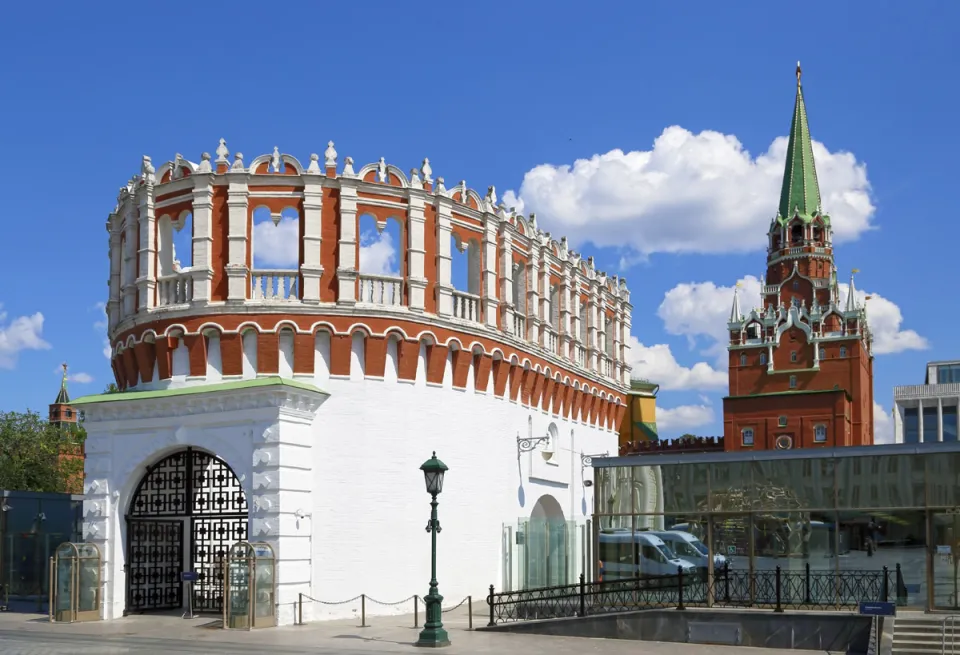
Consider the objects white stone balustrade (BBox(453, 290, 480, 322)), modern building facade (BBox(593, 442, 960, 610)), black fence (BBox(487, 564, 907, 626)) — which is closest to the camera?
modern building facade (BBox(593, 442, 960, 610))

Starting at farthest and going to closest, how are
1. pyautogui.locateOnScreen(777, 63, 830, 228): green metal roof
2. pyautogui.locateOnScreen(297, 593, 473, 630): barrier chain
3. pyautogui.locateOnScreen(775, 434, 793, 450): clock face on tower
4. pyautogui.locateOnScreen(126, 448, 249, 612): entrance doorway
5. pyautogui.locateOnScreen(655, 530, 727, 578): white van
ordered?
pyautogui.locateOnScreen(777, 63, 830, 228): green metal roof, pyautogui.locateOnScreen(775, 434, 793, 450): clock face on tower, pyautogui.locateOnScreen(126, 448, 249, 612): entrance doorway, pyautogui.locateOnScreen(655, 530, 727, 578): white van, pyautogui.locateOnScreen(297, 593, 473, 630): barrier chain

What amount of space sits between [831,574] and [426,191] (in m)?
16.3

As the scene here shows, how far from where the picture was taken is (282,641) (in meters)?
24.8

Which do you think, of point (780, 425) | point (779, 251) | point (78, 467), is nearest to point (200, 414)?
point (78, 467)

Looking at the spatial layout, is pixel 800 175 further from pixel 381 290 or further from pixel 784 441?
pixel 381 290

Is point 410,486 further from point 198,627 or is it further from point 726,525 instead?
point 726,525

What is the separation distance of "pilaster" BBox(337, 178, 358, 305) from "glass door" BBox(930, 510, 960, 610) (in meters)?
17.0

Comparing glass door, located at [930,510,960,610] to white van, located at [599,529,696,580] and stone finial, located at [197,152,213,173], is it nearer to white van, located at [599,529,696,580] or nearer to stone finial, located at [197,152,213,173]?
white van, located at [599,529,696,580]

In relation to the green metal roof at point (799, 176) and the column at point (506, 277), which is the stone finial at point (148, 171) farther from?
the green metal roof at point (799, 176)

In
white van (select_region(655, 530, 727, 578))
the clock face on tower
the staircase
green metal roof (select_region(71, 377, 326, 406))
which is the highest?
green metal roof (select_region(71, 377, 326, 406))

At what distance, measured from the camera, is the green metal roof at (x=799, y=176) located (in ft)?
349

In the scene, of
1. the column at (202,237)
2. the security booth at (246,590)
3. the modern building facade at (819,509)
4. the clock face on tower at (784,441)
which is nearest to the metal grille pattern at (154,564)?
the security booth at (246,590)

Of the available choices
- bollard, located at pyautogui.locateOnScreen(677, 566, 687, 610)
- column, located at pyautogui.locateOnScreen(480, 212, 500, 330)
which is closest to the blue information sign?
bollard, located at pyautogui.locateOnScreen(677, 566, 687, 610)

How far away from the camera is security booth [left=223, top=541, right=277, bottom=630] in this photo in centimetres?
2758
